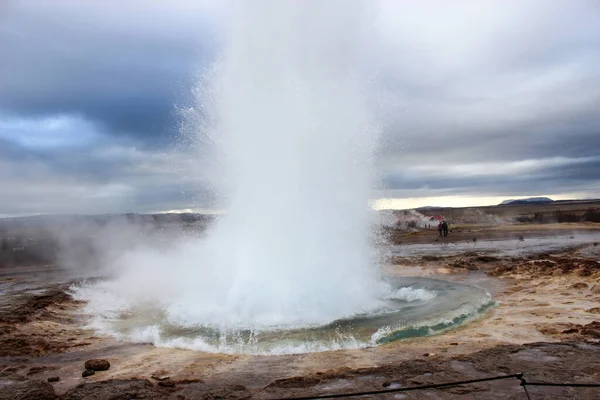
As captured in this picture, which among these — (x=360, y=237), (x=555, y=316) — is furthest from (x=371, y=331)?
(x=360, y=237)

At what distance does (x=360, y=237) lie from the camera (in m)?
11.0

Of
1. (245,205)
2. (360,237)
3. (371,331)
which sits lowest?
(371,331)

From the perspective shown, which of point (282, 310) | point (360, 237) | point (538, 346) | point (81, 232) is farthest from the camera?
point (81, 232)

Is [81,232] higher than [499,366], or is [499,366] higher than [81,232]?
[81,232]

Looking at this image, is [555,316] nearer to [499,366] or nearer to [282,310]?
[499,366]

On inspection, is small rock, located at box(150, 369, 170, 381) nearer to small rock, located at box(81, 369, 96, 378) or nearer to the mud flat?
the mud flat

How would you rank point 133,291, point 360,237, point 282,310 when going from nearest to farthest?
1. point 282,310
2. point 360,237
3. point 133,291

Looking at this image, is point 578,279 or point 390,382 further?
point 578,279

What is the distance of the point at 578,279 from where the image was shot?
1057cm

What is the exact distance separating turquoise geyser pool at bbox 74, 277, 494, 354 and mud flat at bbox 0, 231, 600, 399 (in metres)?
0.32

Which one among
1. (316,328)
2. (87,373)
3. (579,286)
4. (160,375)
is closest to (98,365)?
(87,373)

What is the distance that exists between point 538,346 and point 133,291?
33.7ft

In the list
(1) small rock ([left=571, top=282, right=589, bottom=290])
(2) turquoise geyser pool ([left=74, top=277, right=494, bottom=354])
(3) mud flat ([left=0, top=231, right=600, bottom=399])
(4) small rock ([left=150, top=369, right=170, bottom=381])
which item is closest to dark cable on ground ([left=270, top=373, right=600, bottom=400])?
(3) mud flat ([left=0, top=231, right=600, bottom=399])

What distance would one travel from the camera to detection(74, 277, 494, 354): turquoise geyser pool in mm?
6525
